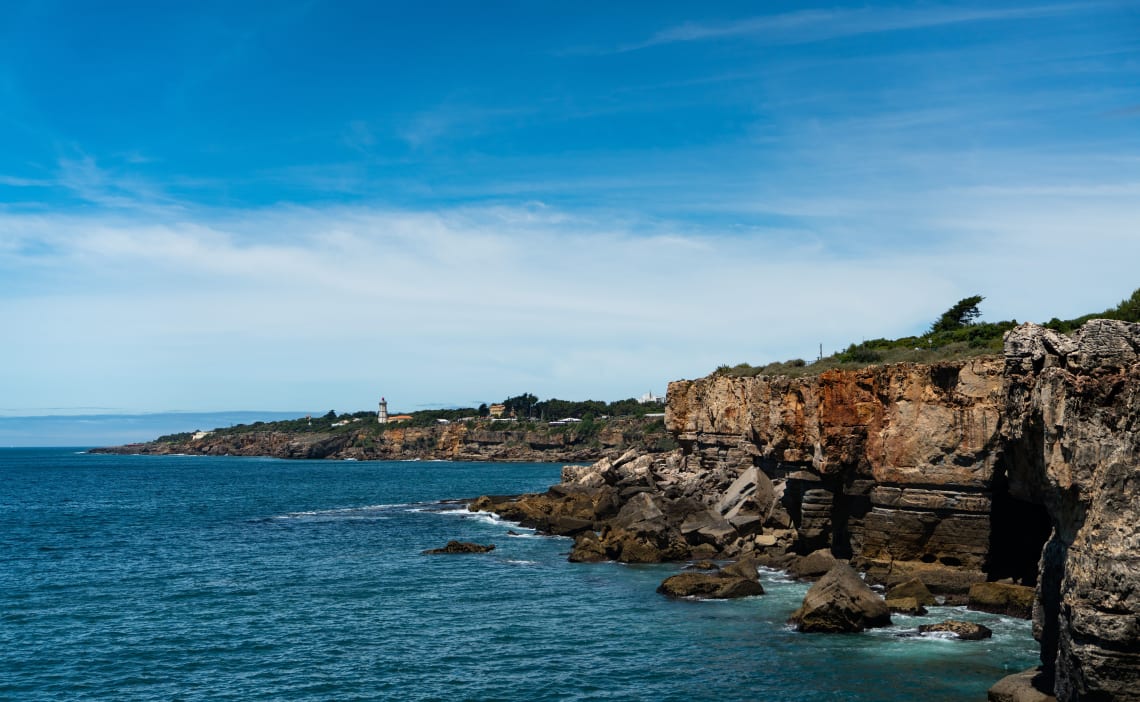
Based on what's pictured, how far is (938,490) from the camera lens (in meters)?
36.6

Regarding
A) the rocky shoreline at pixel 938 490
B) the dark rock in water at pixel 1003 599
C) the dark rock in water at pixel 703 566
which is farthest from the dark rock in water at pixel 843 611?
the dark rock in water at pixel 703 566

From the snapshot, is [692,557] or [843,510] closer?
[843,510]

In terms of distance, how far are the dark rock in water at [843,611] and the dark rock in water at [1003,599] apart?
436cm

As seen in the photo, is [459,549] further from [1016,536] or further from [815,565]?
[1016,536]

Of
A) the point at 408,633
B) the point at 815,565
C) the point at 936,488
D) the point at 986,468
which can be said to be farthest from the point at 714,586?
the point at 408,633

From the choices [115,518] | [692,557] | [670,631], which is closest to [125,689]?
[670,631]

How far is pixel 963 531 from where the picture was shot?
3562cm

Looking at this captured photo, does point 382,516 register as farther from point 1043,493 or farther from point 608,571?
point 1043,493

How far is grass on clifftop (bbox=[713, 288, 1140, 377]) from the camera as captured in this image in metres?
40.7

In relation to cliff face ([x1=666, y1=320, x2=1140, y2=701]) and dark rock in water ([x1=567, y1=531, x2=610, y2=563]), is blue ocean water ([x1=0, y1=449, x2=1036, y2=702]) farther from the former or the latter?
cliff face ([x1=666, y1=320, x2=1140, y2=701])

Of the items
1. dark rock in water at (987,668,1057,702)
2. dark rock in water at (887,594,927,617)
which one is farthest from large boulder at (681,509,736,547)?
dark rock in water at (987,668,1057,702)

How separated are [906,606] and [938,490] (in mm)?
6272

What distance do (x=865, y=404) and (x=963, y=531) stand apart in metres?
7.41

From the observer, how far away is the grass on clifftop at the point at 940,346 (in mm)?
40719
